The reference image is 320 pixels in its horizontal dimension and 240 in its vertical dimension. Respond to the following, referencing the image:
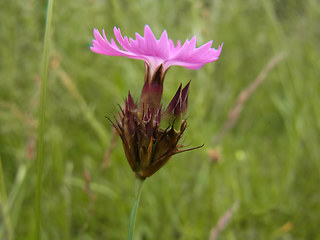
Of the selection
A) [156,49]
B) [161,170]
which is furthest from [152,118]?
[161,170]

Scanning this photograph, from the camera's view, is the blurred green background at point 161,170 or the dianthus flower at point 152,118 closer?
the dianthus flower at point 152,118

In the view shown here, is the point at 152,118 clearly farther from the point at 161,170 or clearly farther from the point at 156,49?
the point at 161,170

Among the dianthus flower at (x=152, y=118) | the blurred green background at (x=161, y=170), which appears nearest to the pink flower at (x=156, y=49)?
the dianthus flower at (x=152, y=118)

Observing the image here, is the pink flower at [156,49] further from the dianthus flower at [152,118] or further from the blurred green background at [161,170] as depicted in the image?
the blurred green background at [161,170]

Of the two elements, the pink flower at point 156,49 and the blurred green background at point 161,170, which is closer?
the pink flower at point 156,49

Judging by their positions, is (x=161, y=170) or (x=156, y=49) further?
(x=161, y=170)

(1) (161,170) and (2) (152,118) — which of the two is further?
(1) (161,170)

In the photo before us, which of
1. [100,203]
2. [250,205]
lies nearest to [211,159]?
[250,205]

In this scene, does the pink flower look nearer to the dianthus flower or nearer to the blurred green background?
the dianthus flower
